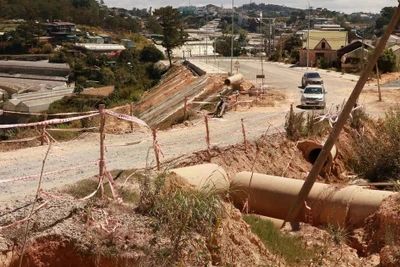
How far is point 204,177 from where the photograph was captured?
12.4 meters

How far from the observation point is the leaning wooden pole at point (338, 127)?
1216cm

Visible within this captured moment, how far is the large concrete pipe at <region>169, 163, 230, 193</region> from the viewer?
1189 cm

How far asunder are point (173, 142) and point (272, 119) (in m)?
6.41

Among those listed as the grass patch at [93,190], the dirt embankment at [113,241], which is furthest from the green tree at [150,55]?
the dirt embankment at [113,241]

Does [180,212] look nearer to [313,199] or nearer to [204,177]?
[204,177]

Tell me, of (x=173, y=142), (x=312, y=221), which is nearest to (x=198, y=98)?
(x=173, y=142)

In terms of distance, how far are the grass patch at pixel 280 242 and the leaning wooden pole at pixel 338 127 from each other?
42.5 inches

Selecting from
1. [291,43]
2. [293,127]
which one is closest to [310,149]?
[293,127]

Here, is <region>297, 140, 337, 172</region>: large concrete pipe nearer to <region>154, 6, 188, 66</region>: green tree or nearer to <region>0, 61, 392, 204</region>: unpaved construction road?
<region>0, 61, 392, 204</region>: unpaved construction road

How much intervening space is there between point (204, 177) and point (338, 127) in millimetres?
3185

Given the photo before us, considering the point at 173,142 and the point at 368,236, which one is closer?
the point at 368,236

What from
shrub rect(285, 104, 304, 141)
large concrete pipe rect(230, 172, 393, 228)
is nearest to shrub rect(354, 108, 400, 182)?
shrub rect(285, 104, 304, 141)

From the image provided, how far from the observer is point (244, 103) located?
28.0 metres

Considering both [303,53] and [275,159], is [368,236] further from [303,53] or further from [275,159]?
[303,53]
